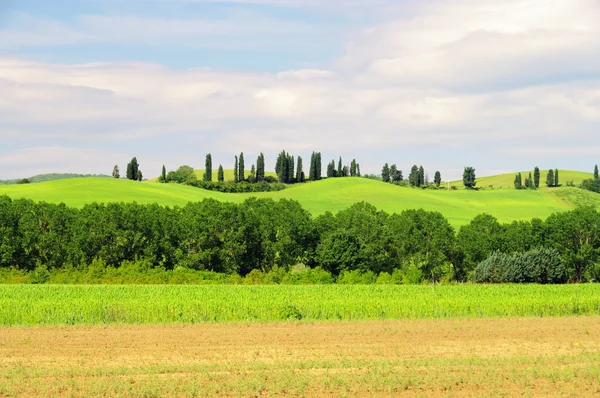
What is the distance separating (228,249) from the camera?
84812 millimetres

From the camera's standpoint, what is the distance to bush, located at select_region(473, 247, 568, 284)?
3093 inches

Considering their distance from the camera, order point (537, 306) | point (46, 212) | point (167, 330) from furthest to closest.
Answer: point (46, 212), point (537, 306), point (167, 330)

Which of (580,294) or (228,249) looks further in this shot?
(228,249)

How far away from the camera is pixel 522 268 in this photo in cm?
7888

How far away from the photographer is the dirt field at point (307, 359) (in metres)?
23.1

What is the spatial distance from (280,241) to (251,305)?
4408 centimetres

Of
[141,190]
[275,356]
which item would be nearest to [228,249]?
[275,356]

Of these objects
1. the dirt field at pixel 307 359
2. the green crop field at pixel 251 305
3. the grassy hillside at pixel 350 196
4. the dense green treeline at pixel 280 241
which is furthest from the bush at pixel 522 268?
the grassy hillside at pixel 350 196

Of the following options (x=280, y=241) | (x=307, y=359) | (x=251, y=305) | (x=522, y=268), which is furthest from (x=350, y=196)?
(x=307, y=359)

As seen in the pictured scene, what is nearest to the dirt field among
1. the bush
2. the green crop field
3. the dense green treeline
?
the green crop field

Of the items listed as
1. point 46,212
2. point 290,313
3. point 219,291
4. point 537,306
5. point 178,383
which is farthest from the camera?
Result: point 46,212

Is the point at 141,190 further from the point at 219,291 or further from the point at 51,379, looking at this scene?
the point at 51,379

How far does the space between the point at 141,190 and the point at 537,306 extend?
122315mm

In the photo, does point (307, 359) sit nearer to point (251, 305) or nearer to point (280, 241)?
point (251, 305)
